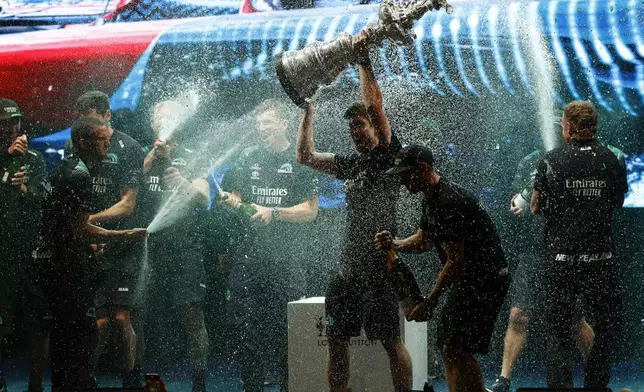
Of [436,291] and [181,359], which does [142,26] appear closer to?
[181,359]

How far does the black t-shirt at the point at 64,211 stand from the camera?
530 cm

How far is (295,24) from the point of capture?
582 cm

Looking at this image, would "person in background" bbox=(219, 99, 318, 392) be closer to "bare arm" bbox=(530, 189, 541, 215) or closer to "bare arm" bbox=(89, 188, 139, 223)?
"bare arm" bbox=(89, 188, 139, 223)

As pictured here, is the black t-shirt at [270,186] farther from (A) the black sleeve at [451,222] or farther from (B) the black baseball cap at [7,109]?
(B) the black baseball cap at [7,109]

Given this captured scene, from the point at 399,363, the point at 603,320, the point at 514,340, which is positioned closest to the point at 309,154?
the point at 399,363

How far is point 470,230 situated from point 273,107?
6.47ft

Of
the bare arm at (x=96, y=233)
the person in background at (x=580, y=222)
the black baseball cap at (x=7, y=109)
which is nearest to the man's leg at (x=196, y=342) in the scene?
the bare arm at (x=96, y=233)

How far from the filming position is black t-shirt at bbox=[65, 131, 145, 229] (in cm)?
561

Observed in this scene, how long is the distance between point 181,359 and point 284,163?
1.61 metres

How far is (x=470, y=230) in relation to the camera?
14.4ft

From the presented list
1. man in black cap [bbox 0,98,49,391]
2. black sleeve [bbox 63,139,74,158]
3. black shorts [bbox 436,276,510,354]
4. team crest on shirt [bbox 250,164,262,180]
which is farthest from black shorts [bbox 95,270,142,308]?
black shorts [bbox 436,276,510,354]

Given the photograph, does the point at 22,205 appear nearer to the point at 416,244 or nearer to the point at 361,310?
the point at 361,310

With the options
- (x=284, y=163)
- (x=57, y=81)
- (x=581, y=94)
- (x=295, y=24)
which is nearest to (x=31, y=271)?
(x=57, y=81)

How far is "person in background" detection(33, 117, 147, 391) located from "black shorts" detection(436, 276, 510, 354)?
2.15 metres
